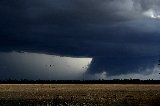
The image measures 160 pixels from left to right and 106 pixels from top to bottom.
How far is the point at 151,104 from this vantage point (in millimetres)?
60594

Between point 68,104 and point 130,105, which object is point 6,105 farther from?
point 130,105

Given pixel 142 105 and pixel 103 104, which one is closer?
pixel 142 105

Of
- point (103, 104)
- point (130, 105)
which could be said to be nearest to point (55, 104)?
point (103, 104)

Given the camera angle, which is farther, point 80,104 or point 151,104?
point 80,104

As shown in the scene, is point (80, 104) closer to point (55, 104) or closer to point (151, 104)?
point (55, 104)

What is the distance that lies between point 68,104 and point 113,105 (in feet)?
27.8

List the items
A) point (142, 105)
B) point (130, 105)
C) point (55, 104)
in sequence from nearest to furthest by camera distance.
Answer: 1. point (142, 105)
2. point (130, 105)
3. point (55, 104)

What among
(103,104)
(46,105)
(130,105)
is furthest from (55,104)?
(130,105)

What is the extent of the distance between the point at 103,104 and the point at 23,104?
1615 centimetres

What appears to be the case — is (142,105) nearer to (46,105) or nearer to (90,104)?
(90,104)

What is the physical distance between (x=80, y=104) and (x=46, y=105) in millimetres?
6590

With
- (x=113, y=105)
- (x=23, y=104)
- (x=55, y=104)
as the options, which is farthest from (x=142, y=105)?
(x=23, y=104)

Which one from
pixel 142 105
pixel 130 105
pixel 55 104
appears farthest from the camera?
pixel 55 104

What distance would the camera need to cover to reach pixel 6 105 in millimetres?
66188
